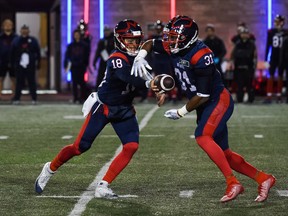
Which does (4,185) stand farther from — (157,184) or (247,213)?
(247,213)

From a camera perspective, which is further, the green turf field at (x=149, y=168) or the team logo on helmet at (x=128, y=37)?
the team logo on helmet at (x=128, y=37)

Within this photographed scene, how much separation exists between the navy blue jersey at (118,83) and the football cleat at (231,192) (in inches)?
40.3

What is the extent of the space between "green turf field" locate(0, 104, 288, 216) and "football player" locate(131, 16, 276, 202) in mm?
210

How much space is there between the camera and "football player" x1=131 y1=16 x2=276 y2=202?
773cm

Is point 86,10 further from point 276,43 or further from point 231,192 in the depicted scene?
point 231,192

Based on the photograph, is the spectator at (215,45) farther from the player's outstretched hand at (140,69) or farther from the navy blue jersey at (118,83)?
the player's outstretched hand at (140,69)

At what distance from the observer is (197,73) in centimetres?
775

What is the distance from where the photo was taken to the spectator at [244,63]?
2044 cm

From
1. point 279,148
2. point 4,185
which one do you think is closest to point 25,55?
point 279,148

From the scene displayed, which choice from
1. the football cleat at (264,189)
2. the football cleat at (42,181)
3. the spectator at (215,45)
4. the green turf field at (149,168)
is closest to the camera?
the green turf field at (149,168)

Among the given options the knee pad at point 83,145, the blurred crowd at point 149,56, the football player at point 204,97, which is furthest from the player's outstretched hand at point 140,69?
the blurred crowd at point 149,56

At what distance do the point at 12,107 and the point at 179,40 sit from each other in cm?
1198

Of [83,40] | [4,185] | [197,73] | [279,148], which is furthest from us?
[83,40]

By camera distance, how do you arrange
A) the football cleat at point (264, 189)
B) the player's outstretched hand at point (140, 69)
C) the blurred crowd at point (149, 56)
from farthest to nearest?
the blurred crowd at point (149, 56)
the player's outstretched hand at point (140, 69)
the football cleat at point (264, 189)
